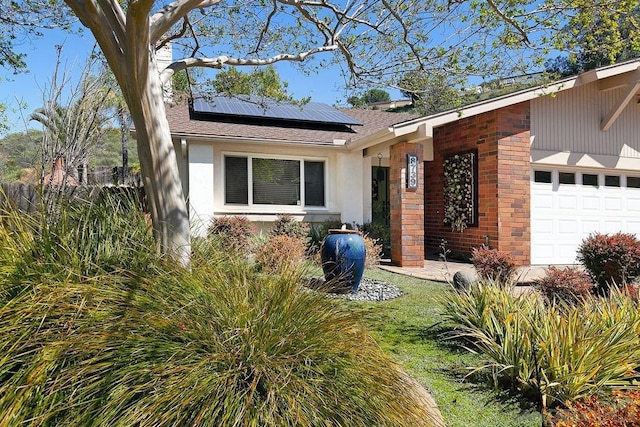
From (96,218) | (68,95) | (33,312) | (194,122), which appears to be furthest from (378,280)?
(68,95)

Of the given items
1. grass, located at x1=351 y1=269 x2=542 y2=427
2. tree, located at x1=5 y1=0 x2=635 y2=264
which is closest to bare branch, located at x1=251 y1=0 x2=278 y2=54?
tree, located at x1=5 y1=0 x2=635 y2=264

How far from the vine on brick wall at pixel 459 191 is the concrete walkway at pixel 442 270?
4.08 ft

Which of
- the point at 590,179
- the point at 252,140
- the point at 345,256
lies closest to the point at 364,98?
the point at 252,140

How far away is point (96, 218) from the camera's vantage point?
391 cm

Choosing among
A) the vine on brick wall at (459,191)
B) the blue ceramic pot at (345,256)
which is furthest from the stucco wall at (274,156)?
the blue ceramic pot at (345,256)

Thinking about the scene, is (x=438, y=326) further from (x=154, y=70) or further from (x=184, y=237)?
(x=154, y=70)

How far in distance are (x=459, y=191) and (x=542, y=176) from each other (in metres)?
2.16

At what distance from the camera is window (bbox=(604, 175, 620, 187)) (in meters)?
11.3

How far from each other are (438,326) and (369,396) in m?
2.81

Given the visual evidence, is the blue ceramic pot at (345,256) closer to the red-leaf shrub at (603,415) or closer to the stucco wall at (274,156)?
the red-leaf shrub at (603,415)

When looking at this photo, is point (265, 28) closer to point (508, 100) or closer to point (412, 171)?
point (412, 171)

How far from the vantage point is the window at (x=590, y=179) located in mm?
11028

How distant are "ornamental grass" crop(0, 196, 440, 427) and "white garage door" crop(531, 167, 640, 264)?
30.0ft

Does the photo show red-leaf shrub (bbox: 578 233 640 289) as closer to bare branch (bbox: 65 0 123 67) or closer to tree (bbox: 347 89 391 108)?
tree (bbox: 347 89 391 108)
